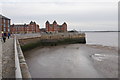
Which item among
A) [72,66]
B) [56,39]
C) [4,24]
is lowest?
[72,66]

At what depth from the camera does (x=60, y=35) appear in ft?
116

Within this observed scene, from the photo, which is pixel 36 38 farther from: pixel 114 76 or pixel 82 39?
pixel 114 76

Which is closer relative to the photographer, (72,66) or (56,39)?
(72,66)

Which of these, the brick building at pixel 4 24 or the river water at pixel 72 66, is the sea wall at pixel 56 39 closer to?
the river water at pixel 72 66

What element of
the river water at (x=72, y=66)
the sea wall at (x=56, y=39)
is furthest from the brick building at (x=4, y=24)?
the river water at (x=72, y=66)

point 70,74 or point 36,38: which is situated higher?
point 36,38

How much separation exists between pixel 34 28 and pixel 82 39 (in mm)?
41876

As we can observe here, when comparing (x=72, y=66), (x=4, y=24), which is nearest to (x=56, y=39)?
(x=4, y=24)

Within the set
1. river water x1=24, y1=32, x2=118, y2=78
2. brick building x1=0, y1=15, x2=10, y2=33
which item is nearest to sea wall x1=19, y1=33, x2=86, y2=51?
river water x1=24, y1=32, x2=118, y2=78

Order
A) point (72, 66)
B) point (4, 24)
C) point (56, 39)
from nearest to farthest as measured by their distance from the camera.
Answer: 1. point (72, 66)
2. point (56, 39)
3. point (4, 24)

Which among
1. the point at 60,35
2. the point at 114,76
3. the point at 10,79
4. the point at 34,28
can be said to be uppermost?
the point at 34,28

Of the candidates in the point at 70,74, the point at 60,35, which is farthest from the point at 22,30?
the point at 70,74

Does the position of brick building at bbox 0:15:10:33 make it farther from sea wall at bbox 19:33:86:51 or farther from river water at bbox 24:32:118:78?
river water at bbox 24:32:118:78

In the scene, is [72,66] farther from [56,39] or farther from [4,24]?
[4,24]
